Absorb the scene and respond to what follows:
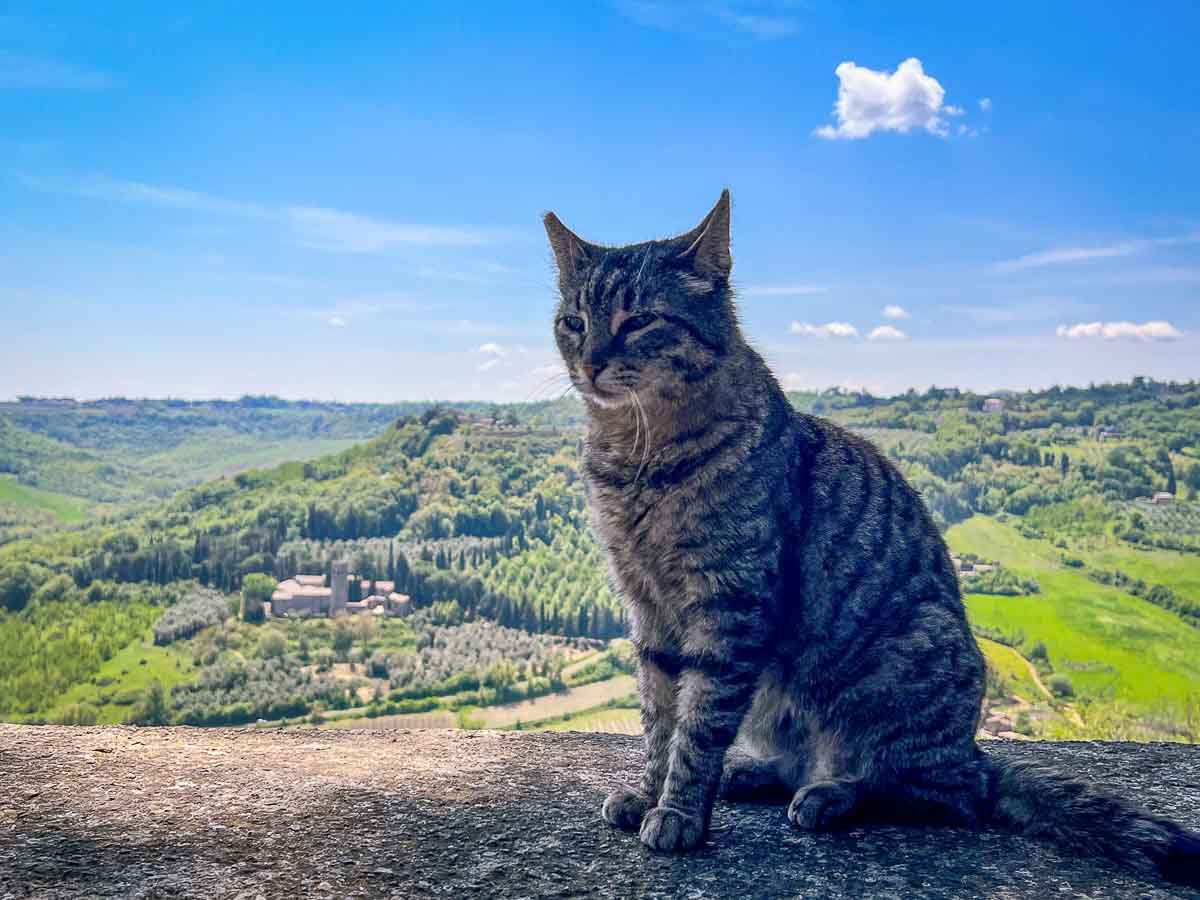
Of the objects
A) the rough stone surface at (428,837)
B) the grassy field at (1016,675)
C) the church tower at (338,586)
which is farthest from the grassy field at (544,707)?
the rough stone surface at (428,837)

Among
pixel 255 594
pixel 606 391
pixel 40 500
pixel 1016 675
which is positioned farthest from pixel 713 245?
pixel 40 500

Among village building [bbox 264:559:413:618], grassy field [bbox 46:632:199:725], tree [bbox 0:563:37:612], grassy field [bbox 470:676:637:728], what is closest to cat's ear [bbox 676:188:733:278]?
grassy field [bbox 470:676:637:728]

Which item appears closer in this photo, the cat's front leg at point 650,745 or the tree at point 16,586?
the cat's front leg at point 650,745

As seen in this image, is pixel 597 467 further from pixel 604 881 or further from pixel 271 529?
pixel 271 529

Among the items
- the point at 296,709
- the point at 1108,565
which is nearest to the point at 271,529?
the point at 296,709

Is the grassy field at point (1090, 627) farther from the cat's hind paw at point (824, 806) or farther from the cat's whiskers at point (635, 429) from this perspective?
the cat's whiskers at point (635, 429)

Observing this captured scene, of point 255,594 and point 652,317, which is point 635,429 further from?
point 255,594
